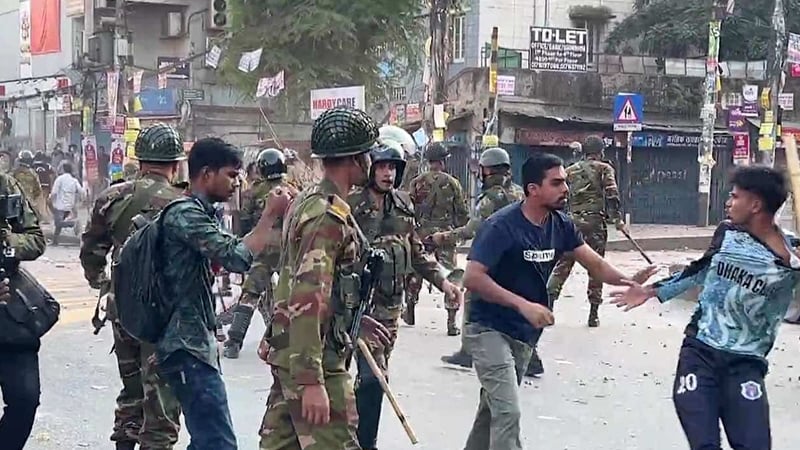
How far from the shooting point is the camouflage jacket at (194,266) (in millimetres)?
4527

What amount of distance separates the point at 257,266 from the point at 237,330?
2.66 ft

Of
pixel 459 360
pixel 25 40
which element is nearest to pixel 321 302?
pixel 459 360

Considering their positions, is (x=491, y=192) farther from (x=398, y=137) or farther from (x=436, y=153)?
(x=398, y=137)

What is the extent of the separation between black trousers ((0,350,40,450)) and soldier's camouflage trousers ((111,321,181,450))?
1.55ft

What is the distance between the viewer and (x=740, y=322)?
4.82 m

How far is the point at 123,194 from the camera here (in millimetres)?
5879

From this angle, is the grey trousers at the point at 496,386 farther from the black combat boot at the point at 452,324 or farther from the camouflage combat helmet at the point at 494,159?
the black combat boot at the point at 452,324

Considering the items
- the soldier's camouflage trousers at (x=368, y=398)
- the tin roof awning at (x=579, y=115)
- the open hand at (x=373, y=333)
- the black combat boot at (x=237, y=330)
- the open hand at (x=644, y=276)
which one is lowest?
the black combat boot at (x=237, y=330)

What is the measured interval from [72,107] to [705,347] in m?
35.8

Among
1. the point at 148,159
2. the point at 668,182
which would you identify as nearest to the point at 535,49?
the point at 668,182

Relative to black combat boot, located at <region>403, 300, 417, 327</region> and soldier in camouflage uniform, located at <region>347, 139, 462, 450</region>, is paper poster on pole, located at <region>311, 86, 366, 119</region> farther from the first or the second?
soldier in camouflage uniform, located at <region>347, 139, 462, 450</region>

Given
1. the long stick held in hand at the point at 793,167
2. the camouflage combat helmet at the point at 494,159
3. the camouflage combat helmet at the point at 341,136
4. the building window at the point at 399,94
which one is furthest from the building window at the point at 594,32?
the camouflage combat helmet at the point at 341,136

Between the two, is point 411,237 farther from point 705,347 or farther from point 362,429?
point 705,347

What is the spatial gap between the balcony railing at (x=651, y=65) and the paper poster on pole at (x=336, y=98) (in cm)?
678
